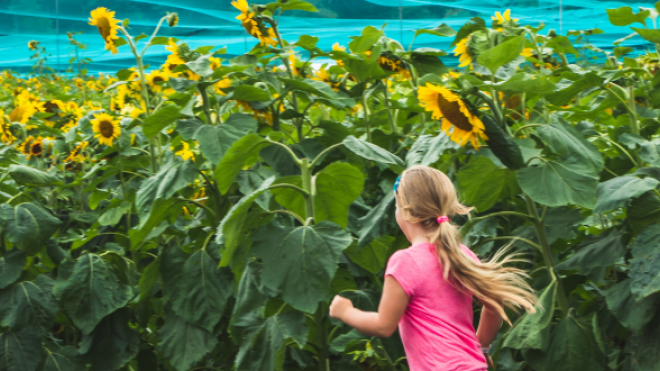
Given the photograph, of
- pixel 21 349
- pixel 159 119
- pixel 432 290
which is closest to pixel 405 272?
pixel 432 290

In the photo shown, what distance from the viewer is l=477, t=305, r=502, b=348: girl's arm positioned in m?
1.76

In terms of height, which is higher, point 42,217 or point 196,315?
point 42,217

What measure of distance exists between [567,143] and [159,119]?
1.26 metres

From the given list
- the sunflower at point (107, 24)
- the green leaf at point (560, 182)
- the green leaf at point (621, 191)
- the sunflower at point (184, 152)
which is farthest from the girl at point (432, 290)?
the sunflower at point (107, 24)

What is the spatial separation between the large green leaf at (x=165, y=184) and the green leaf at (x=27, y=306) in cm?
49

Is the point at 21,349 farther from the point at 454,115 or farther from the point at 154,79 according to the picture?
the point at 454,115

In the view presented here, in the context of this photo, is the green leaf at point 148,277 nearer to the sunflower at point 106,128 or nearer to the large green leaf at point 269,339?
the large green leaf at point 269,339

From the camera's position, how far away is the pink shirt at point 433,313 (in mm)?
1641

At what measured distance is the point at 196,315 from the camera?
2113 millimetres

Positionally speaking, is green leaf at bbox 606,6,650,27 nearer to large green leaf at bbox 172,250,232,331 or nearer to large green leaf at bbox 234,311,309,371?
large green leaf at bbox 234,311,309,371

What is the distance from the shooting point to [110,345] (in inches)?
88.8

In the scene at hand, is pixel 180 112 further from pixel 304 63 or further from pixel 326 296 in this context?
pixel 326 296

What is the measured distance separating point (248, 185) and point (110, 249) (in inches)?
29.4

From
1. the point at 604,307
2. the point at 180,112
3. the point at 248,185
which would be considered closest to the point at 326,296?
the point at 248,185
